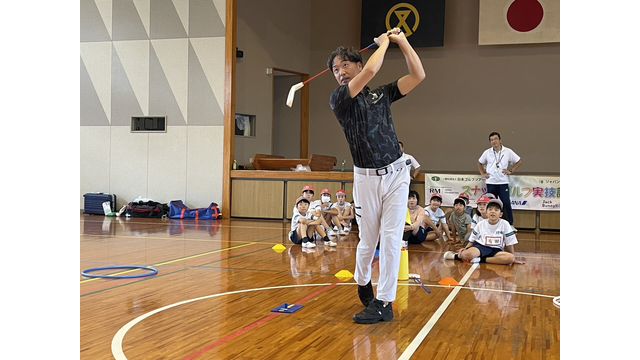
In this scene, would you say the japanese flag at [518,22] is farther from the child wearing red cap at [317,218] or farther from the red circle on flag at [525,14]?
the child wearing red cap at [317,218]

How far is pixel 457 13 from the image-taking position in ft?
58.2

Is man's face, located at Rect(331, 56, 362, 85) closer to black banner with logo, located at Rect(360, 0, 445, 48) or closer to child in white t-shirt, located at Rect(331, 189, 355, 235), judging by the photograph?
child in white t-shirt, located at Rect(331, 189, 355, 235)

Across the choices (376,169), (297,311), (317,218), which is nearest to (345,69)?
(376,169)

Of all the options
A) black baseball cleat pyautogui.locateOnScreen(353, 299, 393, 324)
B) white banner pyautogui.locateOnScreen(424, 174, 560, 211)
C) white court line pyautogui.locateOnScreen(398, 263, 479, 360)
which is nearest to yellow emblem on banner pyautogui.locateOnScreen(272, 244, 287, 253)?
white court line pyautogui.locateOnScreen(398, 263, 479, 360)

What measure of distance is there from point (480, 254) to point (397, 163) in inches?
149

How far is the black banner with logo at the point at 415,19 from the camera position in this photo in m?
17.3

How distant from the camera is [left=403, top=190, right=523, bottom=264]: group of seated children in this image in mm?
7379

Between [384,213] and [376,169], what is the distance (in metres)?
0.31

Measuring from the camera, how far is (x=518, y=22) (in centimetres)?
1669

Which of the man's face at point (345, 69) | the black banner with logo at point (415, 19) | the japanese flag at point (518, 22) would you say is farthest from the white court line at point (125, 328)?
the japanese flag at point (518, 22)

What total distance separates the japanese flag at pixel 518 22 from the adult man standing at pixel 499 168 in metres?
6.74
